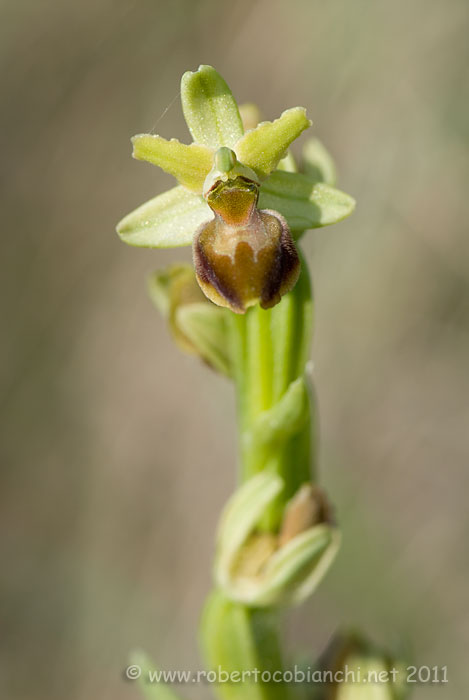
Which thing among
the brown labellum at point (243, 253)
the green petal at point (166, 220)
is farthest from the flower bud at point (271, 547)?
the green petal at point (166, 220)

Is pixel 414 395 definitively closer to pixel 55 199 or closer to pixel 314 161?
pixel 55 199

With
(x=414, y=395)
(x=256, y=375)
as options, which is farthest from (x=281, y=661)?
(x=414, y=395)

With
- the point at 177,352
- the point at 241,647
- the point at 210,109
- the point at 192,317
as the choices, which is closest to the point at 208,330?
the point at 192,317

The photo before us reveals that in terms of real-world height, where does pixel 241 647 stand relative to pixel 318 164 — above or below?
below

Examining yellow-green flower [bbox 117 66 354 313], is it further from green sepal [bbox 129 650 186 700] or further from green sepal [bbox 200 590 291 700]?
green sepal [bbox 129 650 186 700]

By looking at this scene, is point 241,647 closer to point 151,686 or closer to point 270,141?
point 151,686

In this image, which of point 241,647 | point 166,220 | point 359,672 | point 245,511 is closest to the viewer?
point 166,220
